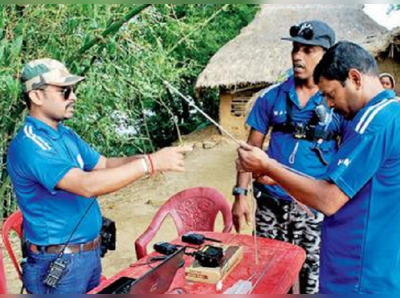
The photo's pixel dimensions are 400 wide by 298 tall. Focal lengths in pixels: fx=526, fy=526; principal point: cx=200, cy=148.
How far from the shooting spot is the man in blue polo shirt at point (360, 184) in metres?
1.71

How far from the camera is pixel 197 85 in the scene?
511 inches

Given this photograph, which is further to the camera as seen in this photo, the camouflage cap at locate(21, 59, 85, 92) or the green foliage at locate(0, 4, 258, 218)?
the green foliage at locate(0, 4, 258, 218)

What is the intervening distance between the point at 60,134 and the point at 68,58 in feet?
5.09

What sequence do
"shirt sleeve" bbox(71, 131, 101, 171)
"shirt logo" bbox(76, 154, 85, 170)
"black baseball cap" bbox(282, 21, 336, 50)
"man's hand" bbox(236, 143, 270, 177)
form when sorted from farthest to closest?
"black baseball cap" bbox(282, 21, 336, 50), "shirt sleeve" bbox(71, 131, 101, 171), "shirt logo" bbox(76, 154, 85, 170), "man's hand" bbox(236, 143, 270, 177)

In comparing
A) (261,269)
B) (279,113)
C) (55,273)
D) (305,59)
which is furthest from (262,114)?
(55,273)

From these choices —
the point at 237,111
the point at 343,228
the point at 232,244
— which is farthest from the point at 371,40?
the point at 343,228

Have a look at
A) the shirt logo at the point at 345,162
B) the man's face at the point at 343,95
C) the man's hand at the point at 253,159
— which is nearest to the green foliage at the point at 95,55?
the man's hand at the point at 253,159

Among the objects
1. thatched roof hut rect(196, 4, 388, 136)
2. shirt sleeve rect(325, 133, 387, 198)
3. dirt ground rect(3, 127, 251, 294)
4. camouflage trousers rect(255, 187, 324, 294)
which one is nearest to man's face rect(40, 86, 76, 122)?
camouflage trousers rect(255, 187, 324, 294)

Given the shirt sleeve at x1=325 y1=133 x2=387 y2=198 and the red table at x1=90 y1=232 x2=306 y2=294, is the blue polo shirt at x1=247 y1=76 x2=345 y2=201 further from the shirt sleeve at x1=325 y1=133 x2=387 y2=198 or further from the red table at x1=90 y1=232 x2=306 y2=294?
the shirt sleeve at x1=325 y1=133 x2=387 y2=198

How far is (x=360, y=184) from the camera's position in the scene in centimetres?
173

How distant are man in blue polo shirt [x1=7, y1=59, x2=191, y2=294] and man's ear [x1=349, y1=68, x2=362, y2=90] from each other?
848 mm

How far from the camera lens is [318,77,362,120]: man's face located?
71.4 inches

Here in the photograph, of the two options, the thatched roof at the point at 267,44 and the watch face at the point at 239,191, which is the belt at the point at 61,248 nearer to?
the watch face at the point at 239,191

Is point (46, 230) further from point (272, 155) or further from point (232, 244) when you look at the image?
point (272, 155)
